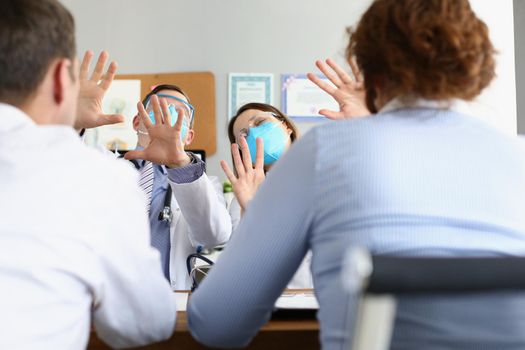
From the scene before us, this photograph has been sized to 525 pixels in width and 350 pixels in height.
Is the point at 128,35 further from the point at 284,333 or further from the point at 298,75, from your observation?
the point at 284,333

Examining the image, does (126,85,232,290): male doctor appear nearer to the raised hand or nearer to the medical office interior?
the medical office interior

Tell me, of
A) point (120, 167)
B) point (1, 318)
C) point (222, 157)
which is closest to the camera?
point (1, 318)

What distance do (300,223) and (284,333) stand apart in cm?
27

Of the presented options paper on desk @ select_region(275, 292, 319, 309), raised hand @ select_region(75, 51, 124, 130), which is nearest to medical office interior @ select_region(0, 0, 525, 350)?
paper on desk @ select_region(275, 292, 319, 309)

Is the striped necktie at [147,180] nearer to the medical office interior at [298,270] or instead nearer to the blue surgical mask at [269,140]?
the medical office interior at [298,270]

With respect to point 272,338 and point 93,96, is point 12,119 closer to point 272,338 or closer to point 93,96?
point 272,338

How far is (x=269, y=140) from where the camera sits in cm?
212

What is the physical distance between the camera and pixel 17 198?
2.58ft

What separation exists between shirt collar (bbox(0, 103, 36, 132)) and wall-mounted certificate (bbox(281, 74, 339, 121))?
323cm

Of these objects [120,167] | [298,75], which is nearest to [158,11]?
[298,75]

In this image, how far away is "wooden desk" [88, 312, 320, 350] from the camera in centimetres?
102

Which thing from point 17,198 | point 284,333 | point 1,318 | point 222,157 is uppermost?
point 17,198

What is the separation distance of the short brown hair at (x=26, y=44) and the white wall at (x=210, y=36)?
311cm

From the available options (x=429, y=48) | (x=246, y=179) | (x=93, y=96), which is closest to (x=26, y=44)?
(x=429, y=48)
